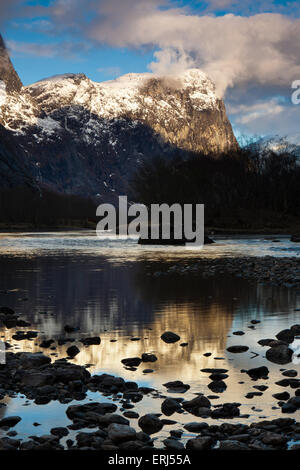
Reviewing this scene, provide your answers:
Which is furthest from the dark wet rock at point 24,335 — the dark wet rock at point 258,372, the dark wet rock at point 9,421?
the dark wet rock at point 258,372

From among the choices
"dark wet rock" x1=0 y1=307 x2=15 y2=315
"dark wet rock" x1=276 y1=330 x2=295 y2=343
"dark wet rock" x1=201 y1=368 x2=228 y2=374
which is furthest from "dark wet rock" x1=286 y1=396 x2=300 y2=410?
"dark wet rock" x1=0 y1=307 x2=15 y2=315

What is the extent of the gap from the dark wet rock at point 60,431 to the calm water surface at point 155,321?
14 centimetres

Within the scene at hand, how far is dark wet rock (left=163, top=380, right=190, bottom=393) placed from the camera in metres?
9.89

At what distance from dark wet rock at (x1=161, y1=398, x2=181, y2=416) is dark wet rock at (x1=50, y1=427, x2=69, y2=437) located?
5.80 ft

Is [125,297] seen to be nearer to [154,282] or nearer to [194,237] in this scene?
[154,282]

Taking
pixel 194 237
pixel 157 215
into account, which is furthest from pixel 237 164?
pixel 194 237

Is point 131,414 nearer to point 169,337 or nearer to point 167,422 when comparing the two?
point 167,422

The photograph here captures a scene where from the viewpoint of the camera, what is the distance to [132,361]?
11781mm

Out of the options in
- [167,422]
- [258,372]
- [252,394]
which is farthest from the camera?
[258,372]

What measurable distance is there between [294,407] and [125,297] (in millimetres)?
14226

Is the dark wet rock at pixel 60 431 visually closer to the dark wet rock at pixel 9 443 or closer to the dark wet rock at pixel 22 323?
the dark wet rock at pixel 9 443

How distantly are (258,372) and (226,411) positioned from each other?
8.01 feet

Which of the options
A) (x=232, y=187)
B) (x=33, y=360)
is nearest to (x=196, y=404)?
(x=33, y=360)

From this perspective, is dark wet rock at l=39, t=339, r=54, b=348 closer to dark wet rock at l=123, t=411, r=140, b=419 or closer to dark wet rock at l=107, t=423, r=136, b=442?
dark wet rock at l=123, t=411, r=140, b=419
